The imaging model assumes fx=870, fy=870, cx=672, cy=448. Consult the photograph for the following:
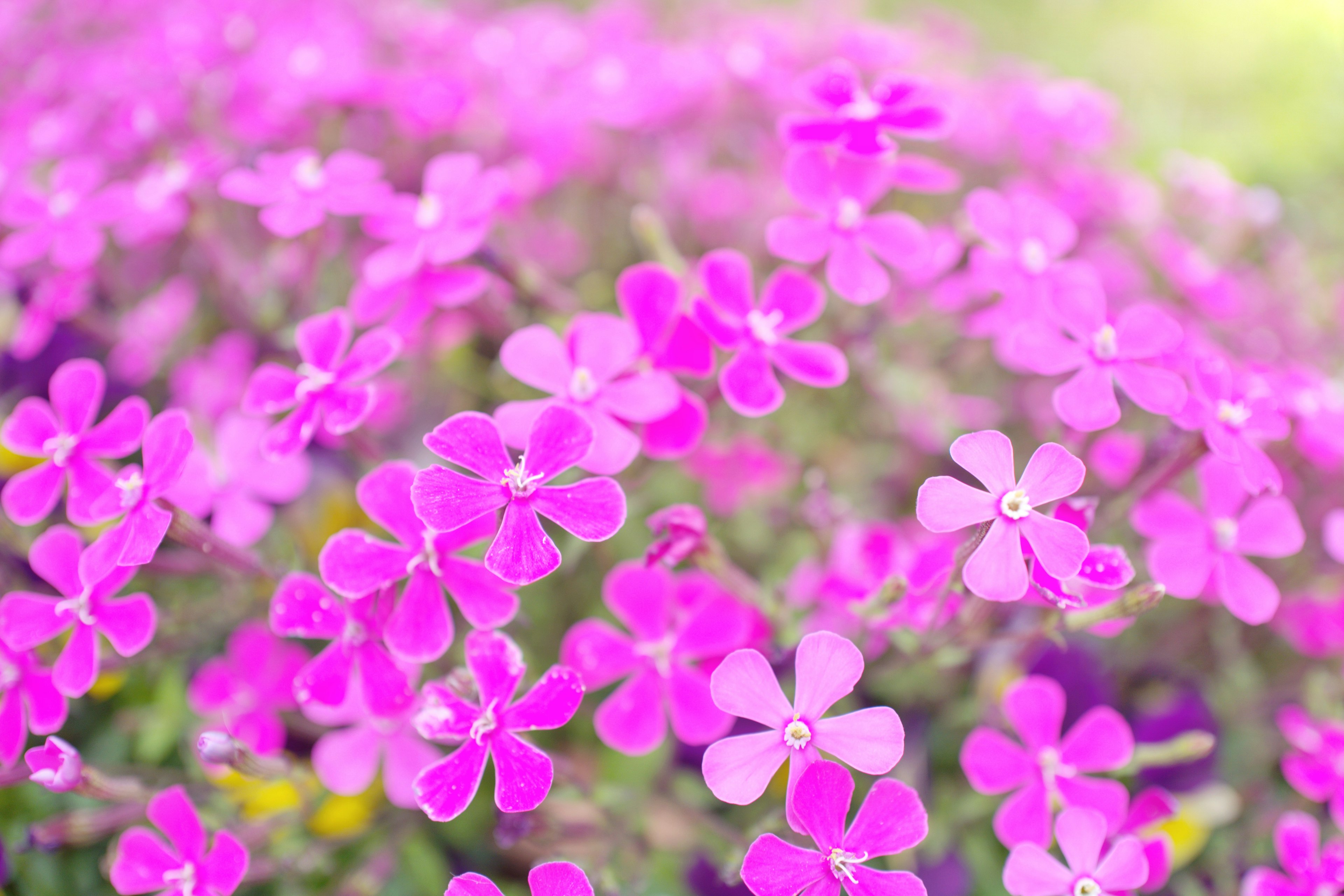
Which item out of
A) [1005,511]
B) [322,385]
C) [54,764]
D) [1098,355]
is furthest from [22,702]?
[1098,355]

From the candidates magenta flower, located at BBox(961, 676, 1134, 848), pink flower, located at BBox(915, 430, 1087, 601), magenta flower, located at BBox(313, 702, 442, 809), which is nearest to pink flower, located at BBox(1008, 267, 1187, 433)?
pink flower, located at BBox(915, 430, 1087, 601)

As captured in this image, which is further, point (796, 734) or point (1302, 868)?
point (1302, 868)

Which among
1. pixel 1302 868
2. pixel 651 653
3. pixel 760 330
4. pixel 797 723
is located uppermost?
pixel 760 330

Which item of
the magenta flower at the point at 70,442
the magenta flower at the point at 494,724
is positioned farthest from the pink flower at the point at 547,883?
the magenta flower at the point at 70,442

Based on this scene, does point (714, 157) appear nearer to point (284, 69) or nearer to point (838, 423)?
point (838, 423)

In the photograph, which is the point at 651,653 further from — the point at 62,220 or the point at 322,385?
the point at 62,220
